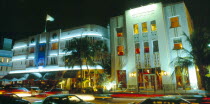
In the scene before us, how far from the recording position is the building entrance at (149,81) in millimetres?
23541

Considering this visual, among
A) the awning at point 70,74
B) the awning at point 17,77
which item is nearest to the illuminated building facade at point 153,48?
the awning at point 70,74

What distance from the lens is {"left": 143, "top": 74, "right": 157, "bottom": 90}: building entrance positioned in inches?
927

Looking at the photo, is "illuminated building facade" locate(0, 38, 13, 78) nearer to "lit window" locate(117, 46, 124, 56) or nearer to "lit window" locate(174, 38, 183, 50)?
"lit window" locate(117, 46, 124, 56)

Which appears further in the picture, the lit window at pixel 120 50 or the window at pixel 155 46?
the lit window at pixel 120 50

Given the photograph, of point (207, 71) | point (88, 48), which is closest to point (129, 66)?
point (88, 48)

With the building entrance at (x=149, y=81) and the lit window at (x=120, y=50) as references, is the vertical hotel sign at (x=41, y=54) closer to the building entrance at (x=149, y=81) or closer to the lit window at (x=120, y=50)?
the lit window at (x=120, y=50)

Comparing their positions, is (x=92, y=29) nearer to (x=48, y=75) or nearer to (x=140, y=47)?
(x=140, y=47)

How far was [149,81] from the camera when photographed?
23859 mm

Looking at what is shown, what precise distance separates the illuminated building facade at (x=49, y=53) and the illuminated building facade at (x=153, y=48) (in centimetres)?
609

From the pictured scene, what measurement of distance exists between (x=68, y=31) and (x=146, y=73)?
19.4m

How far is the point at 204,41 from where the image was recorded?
1912 centimetres

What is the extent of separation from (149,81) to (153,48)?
525 cm

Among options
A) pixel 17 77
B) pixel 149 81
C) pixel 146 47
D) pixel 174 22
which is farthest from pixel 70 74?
pixel 174 22

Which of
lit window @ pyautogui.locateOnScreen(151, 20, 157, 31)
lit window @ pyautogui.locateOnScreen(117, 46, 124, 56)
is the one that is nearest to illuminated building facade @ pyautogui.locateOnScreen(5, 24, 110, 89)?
lit window @ pyautogui.locateOnScreen(117, 46, 124, 56)
